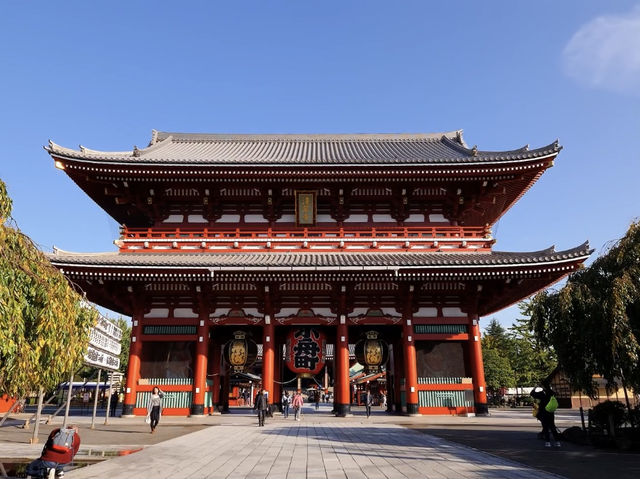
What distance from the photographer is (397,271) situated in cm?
1714

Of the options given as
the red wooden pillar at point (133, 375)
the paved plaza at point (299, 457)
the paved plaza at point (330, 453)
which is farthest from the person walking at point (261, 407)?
the red wooden pillar at point (133, 375)

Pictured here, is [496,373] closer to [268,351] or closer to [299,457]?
[268,351]

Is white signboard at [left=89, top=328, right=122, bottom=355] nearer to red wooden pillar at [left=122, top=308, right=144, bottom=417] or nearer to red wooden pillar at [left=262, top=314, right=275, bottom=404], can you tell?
red wooden pillar at [left=122, top=308, right=144, bottom=417]

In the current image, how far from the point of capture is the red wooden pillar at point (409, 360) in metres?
18.3

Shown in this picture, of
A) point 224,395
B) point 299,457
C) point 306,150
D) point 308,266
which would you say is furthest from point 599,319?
point 306,150

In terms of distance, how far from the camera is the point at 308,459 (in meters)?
8.64

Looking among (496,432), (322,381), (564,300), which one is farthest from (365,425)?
(322,381)

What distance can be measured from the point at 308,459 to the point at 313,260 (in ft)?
32.5

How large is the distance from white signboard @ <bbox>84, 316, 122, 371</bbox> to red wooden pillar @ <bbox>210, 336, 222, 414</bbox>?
274 inches

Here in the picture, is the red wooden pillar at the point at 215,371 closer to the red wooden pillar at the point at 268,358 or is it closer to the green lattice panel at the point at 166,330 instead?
the green lattice panel at the point at 166,330

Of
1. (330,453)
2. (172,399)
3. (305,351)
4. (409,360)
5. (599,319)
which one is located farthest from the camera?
(305,351)

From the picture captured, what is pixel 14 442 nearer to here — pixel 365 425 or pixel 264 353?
pixel 264 353

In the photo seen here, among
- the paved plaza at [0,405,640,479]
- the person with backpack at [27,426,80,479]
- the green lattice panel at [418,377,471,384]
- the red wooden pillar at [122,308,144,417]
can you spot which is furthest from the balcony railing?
the person with backpack at [27,426,80,479]

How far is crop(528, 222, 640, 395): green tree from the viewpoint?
941cm
